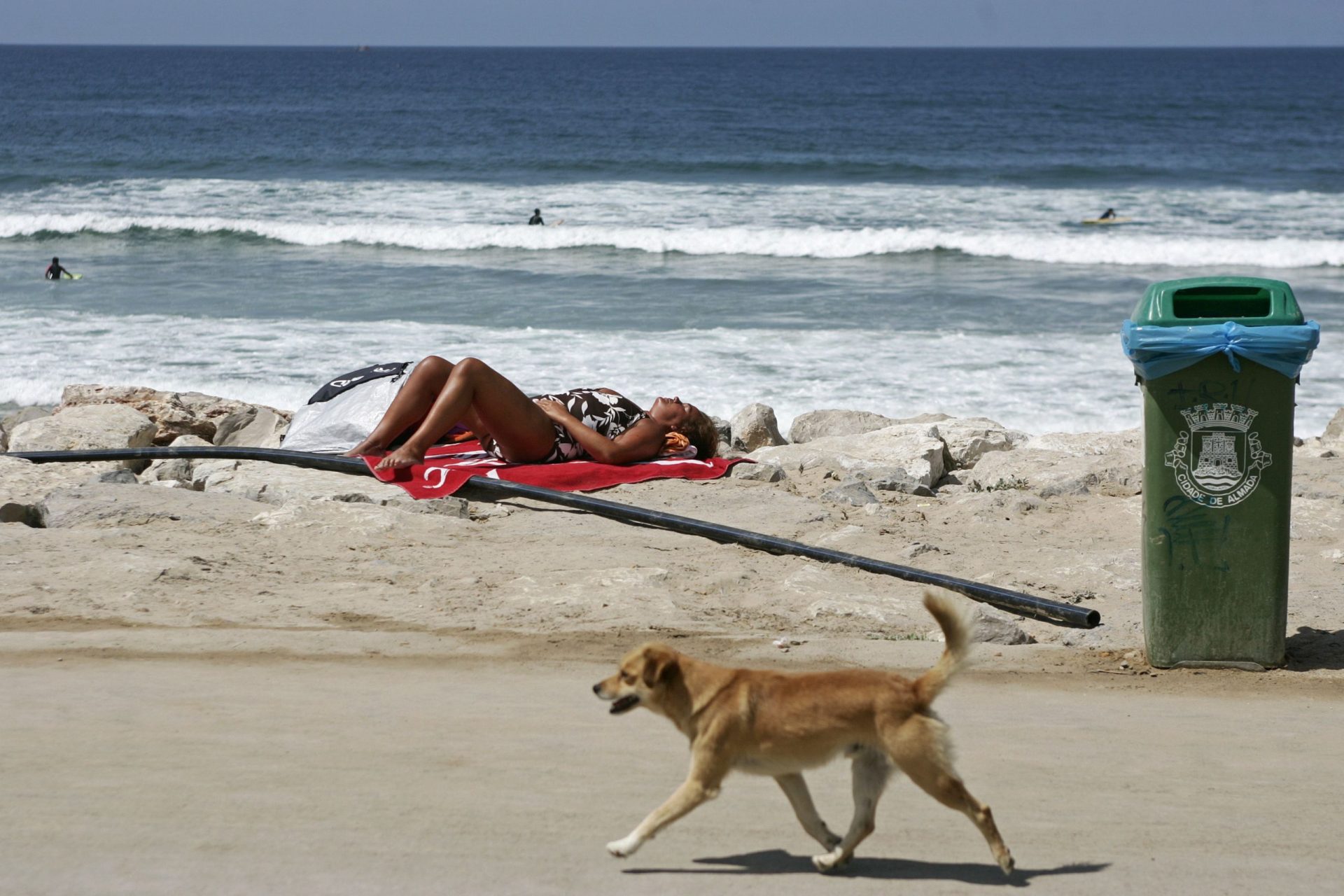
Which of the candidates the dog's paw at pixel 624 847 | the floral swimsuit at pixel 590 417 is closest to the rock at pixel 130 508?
the floral swimsuit at pixel 590 417

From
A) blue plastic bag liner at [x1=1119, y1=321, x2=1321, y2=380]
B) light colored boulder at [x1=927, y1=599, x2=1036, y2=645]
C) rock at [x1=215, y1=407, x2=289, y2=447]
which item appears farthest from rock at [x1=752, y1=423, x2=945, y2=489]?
rock at [x1=215, y1=407, x2=289, y2=447]

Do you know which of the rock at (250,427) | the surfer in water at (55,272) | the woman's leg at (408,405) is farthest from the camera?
the surfer in water at (55,272)

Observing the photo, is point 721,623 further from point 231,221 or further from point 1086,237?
point 231,221

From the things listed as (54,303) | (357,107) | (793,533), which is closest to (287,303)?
(54,303)

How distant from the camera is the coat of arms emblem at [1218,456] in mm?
4570

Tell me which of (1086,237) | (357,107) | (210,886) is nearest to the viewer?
(210,886)

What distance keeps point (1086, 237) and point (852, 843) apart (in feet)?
67.2

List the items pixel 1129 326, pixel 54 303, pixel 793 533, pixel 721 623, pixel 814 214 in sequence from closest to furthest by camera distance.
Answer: pixel 1129 326 < pixel 721 623 < pixel 793 533 < pixel 54 303 < pixel 814 214

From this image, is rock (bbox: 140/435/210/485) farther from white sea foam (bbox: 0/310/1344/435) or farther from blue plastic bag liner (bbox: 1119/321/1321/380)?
blue plastic bag liner (bbox: 1119/321/1321/380)

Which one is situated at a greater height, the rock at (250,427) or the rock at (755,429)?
the rock at (250,427)

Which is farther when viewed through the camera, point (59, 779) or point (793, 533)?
point (793, 533)

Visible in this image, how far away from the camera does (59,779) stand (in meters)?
3.52

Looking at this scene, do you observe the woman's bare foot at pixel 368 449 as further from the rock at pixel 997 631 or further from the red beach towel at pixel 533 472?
the rock at pixel 997 631

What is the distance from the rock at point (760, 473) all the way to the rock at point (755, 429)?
5.59 feet
